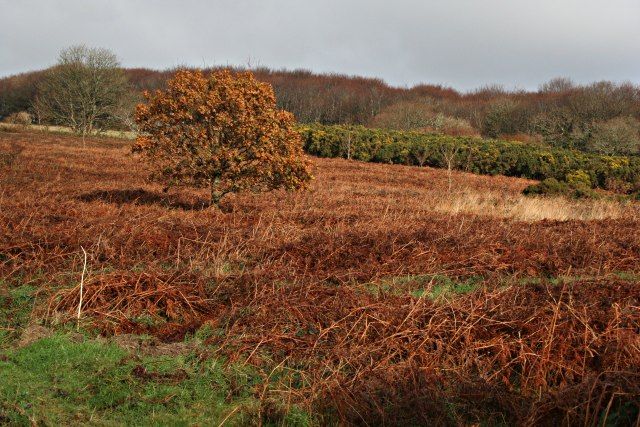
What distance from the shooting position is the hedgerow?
30.6 m

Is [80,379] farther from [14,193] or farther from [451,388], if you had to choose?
[14,193]

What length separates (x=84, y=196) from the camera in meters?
14.5

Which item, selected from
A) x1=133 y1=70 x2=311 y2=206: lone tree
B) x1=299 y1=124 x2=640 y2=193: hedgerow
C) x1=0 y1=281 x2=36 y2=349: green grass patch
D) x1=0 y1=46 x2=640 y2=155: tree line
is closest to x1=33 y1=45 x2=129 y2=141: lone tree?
x1=0 y1=46 x2=640 y2=155: tree line

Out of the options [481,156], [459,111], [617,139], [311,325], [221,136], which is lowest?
[311,325]

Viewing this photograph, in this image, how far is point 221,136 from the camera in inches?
Answer: 485

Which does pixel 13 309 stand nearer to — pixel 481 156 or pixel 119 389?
pixel 119 389

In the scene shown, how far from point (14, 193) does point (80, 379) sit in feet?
38.4

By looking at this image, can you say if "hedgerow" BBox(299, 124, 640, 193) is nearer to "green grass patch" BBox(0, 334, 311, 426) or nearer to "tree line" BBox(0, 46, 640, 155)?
"tree line" BBox(0, 46, 640, 155)

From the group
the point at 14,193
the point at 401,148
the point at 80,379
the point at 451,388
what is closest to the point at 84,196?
the point at 14,193

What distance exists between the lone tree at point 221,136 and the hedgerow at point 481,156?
2056cm

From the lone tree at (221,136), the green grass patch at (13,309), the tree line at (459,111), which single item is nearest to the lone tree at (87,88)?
the tree line at (459,111)

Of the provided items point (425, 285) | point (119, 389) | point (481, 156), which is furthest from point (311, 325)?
point (481, 156)

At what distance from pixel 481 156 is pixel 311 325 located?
97.9 feet

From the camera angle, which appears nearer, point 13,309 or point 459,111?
point 13,309
